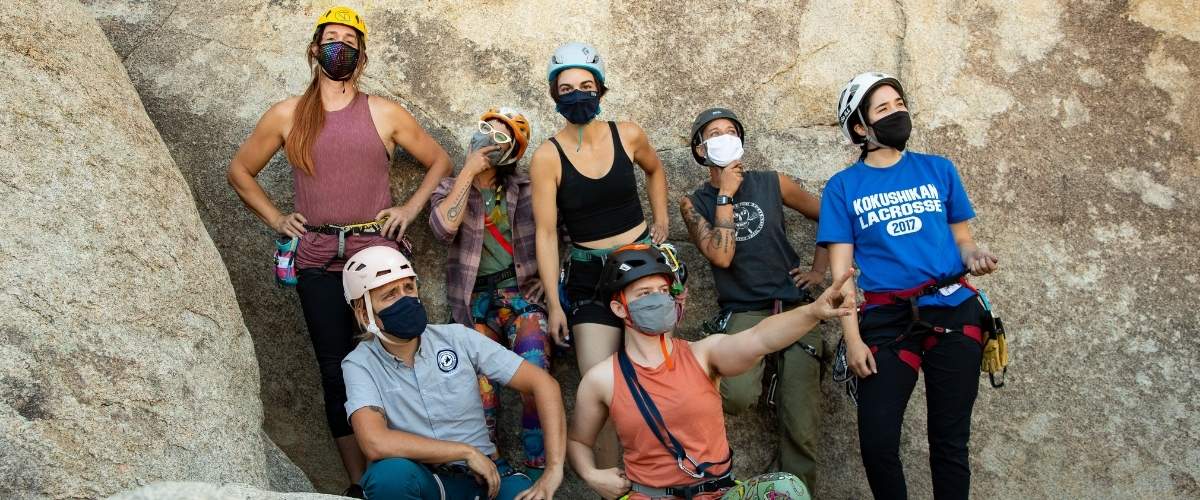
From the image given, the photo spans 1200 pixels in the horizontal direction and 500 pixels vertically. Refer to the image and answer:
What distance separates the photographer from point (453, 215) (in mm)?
5824

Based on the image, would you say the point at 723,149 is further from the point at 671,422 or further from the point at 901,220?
the point at 671,422

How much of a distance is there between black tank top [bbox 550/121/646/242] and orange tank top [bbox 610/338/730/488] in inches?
48.0

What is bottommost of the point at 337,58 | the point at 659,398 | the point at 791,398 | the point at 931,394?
the point at 791,398

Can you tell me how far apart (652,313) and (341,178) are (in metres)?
2.23

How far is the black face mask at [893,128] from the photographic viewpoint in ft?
16.8

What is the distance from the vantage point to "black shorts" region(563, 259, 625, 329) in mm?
5527

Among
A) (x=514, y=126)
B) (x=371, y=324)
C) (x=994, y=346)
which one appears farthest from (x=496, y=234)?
(x=994, y=346)

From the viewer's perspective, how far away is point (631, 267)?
4.77 m

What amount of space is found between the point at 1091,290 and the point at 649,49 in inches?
125

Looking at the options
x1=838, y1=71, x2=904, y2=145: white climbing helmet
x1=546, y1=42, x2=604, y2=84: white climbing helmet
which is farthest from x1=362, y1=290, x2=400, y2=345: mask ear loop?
x1=838, y1=71, x2=904, y2=145: white climbing helmet

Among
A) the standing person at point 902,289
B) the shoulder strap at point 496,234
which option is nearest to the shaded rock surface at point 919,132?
the shoulder strap at point 496,234

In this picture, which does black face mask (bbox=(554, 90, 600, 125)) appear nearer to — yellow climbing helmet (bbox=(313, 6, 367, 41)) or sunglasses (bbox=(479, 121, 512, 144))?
sunglasses (bbox=(479, 121, 512, 144))

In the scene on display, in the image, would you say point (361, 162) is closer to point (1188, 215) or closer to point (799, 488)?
point (799, 488)

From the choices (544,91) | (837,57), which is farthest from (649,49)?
(837,57)
